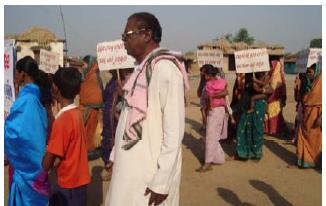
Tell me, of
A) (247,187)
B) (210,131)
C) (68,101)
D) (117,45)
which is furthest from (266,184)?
(68,101)

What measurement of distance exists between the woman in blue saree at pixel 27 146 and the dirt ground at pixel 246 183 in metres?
1.51

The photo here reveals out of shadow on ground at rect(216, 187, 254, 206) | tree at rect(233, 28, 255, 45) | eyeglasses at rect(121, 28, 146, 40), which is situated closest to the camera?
eyeglasses at rect(121, 28, 146, 40)

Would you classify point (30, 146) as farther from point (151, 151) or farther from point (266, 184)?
point (266, 184)

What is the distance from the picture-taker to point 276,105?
29.6 ft

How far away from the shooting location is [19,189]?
3.30 meters

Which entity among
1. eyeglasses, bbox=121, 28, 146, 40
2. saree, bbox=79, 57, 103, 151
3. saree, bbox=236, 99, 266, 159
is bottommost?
saree, bbox=236, 99, 266, 159

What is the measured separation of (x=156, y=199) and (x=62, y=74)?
1369mm

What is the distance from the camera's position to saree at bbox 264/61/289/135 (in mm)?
8891

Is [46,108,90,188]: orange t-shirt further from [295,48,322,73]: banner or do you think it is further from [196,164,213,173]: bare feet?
[295,48,322,73]: banner

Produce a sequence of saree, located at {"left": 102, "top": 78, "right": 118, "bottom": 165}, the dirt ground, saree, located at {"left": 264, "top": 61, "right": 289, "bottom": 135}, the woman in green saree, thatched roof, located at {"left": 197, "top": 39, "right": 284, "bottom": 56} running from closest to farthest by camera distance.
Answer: the dirt ground
saree, located at {"left": 102, "top": 78, "right": 118, "bottom": 165}
the woman in green saree
saree, located at {"left": 264, "top": 61, "right": 289, "bottom": 135}
thatched roof, located at {"left": 197, "top": 39, "right": 284, "bottom": 56}

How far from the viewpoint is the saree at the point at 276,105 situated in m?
8.89

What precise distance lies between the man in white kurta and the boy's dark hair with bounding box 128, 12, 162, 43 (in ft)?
0.56

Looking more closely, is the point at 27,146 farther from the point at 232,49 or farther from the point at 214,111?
the point at 232,49

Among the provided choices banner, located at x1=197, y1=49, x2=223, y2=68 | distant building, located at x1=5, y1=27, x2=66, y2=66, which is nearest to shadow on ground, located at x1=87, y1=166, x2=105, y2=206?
banner, located at x1=197, y1=49, x2=223, y2=68
